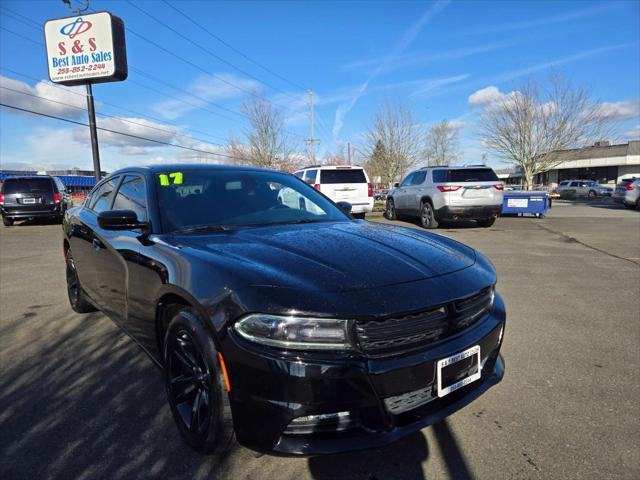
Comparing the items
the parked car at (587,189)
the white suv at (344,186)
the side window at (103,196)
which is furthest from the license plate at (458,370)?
the parked car at (587,189)

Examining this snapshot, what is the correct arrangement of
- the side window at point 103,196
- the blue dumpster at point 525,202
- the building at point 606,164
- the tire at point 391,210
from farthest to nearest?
1. the building at point 606,164
2. the blue dumpster at point 525,202
3. the tire at point 391,210
4. the side window at point 103,196

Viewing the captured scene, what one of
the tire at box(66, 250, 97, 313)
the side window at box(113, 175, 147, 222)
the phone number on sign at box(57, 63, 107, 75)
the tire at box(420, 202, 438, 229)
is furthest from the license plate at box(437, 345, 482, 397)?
the phone number on sign at box(57, 63, 107, 75)

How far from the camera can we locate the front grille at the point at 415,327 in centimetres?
175

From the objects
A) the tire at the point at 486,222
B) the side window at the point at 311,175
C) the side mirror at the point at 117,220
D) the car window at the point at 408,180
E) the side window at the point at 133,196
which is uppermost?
the side window at the point at 311,175

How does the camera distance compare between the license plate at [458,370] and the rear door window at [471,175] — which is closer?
the license plate at [458,370]

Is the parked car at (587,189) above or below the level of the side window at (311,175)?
below

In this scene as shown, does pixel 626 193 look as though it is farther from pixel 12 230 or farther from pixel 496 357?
pixel 12 230

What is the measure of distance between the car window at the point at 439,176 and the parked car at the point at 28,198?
42.0 ft

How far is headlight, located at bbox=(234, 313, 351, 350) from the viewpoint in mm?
1711

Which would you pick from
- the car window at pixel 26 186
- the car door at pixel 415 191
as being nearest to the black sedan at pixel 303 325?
the car door at pixel 415 191

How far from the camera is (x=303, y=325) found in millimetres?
1715

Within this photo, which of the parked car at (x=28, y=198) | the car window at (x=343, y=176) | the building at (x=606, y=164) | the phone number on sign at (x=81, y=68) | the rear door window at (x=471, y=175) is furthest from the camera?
the building at (x=606, y=164)

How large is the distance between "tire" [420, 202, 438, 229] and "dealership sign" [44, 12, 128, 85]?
39.1 ft

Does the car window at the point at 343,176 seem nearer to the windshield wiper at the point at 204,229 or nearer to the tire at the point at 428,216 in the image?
the tire at the point at 428,216
